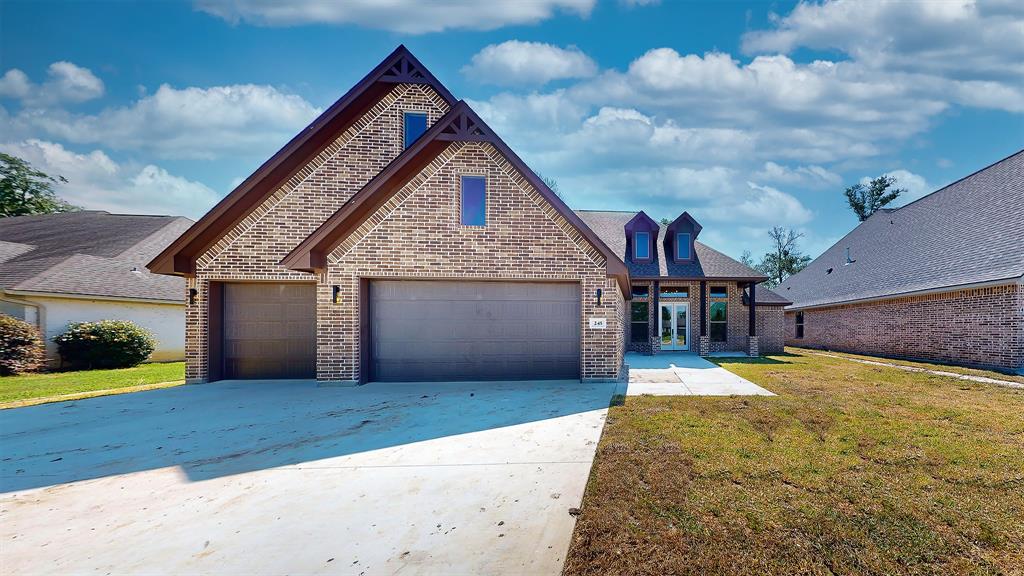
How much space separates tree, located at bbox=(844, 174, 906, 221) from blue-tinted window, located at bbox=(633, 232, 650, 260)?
35972 mm

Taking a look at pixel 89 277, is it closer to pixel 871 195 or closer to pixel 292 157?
pixel 292 157

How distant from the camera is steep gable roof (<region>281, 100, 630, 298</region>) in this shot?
29.3 feet

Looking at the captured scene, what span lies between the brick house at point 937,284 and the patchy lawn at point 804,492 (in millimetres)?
8270

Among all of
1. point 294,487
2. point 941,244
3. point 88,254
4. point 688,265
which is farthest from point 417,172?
point 941,244

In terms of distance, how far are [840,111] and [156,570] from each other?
2004 cm

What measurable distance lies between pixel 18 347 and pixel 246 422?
12293 millimetres

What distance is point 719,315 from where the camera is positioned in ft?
61.1

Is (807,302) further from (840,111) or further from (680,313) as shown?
(840,111)

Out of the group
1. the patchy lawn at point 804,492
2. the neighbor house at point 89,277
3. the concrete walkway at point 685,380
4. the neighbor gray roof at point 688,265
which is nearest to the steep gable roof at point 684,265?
the neighbor gray roof at point 688,265

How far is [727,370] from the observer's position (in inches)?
494

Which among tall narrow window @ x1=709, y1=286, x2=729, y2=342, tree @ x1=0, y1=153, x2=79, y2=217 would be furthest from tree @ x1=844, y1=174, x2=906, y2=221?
tree @ x1=0, y1=153, x2=79, y2=217

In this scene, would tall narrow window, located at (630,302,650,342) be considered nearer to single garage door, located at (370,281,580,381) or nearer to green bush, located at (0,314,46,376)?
single garage door, located at (370,281,580,381)

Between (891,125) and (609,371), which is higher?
(891,125)

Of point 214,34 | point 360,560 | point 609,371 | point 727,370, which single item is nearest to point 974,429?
point 609,371
